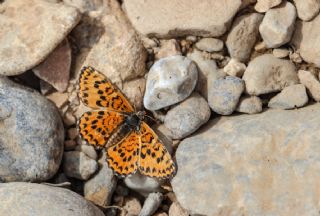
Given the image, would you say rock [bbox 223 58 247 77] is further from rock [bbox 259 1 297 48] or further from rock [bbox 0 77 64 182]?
rock [bbox 0 77 64 182]

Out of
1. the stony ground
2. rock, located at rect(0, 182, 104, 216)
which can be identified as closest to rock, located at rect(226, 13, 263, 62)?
the stony ground

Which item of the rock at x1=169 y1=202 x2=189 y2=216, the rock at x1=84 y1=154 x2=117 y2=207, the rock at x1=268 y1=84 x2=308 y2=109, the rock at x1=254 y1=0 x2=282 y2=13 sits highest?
the rock at x1=254 y1=0 x2=282 y2=13

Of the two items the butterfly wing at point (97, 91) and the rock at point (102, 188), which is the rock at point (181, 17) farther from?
the rock at point (102, 188)

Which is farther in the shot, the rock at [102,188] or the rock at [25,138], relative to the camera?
the rock at [102,188]

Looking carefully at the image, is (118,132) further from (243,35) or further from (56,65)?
(243,35)

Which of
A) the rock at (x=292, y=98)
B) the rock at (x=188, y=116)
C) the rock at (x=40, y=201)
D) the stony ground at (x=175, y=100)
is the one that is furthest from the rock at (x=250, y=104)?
the rock at (x=40, y=201)

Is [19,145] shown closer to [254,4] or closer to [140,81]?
[140,81]

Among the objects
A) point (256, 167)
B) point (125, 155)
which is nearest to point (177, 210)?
point (125, 155)
